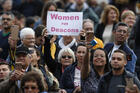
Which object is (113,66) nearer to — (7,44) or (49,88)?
(49,88)

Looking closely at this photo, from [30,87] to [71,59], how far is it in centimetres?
281

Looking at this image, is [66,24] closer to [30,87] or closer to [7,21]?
[7,21]

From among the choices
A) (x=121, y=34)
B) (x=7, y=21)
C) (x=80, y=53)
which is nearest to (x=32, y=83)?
(x=80, y=53)

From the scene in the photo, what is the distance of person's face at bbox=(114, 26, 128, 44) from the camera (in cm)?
1238

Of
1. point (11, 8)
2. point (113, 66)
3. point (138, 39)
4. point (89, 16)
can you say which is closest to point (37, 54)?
point (113, 66)

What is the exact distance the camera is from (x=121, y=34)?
12438 millimetres

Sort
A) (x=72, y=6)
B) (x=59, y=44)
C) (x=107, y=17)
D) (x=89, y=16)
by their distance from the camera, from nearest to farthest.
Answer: (x=59, y=44), (x=107, y=17), (x=89, y=16), (x=72, y=6)

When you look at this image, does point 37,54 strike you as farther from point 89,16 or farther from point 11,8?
point 11,8

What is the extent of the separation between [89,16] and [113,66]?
616 centimetres

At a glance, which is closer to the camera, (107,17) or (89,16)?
(107,17)

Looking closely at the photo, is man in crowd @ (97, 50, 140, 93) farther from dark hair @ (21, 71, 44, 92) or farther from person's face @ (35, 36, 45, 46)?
person's face @ (35, 36, 45, 46)

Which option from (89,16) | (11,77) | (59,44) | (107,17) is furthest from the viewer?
(89,16)

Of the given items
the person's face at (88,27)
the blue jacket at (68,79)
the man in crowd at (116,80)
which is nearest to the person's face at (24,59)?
the blue jacket at (68,79)

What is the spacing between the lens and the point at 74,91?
36.9 feet
